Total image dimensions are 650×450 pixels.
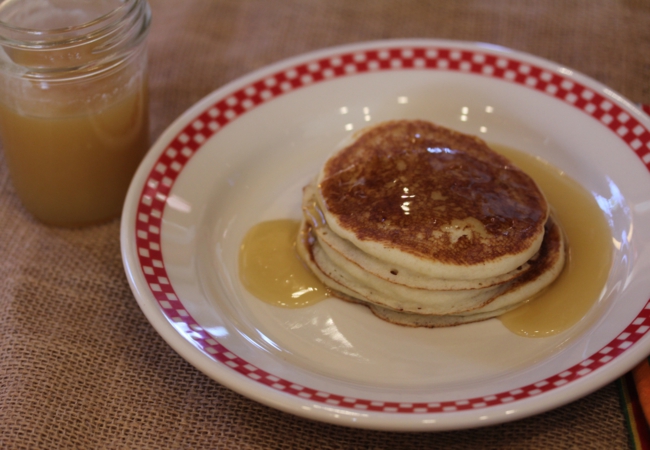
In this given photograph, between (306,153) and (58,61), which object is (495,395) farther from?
(58,61)

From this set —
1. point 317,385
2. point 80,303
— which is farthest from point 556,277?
point 80,303

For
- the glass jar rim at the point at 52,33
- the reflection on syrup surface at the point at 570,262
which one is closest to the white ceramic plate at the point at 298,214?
the reflection on syrup surface at the point at 570,262

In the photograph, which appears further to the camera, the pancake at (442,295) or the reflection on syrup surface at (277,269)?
the reflection on syrup surface at (277,269)

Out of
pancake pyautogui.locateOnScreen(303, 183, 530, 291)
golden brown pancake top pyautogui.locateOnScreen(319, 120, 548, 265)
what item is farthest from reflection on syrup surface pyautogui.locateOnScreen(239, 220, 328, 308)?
golden brown pancake top pyautogui.locateOnScreen(319, 120, 548, 265)

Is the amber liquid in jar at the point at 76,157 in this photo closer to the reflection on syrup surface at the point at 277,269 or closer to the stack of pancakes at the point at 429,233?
the reflection on syrup surface at the point at 277,269

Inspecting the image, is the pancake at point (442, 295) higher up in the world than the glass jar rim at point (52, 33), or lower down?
lower down

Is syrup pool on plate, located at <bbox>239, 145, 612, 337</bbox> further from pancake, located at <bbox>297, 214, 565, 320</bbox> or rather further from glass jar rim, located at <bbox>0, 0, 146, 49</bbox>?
glass jar rim, located at <bbox>0, 0, 146, 49</bbox>

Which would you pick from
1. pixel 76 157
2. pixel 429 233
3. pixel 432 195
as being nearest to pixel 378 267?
pixel 429 233
